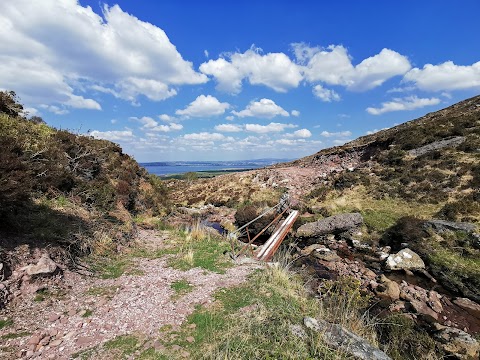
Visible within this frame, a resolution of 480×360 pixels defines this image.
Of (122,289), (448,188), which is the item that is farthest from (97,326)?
(448,188)

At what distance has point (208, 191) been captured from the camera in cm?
3797

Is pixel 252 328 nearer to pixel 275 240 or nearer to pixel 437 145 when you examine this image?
pixel 275 240

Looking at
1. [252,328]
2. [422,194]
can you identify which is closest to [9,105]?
[252,328]

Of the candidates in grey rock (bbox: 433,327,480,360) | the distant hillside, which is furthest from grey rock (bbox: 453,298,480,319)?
the distant hillside

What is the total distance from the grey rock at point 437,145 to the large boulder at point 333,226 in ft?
43.2

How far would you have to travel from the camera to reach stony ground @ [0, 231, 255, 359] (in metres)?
5.02

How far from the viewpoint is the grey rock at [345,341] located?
5.11 meters

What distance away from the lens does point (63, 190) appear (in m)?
12.1

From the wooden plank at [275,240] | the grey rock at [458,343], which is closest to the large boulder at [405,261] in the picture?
the grey rock at [458,343]

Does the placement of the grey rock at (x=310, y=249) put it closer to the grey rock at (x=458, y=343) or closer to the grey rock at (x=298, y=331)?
the grey rock at (x=458, y=343)

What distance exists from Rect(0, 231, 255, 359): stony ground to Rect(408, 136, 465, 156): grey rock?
25.9m

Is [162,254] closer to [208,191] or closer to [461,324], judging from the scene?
[461,324]

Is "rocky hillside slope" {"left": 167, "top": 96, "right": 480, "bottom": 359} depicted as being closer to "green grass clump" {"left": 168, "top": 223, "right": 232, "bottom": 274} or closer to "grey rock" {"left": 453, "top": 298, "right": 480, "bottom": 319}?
"grey rock" {"left": 453, "top": 298, "right": 480, "bottom": 319}

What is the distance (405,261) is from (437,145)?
18209mm
